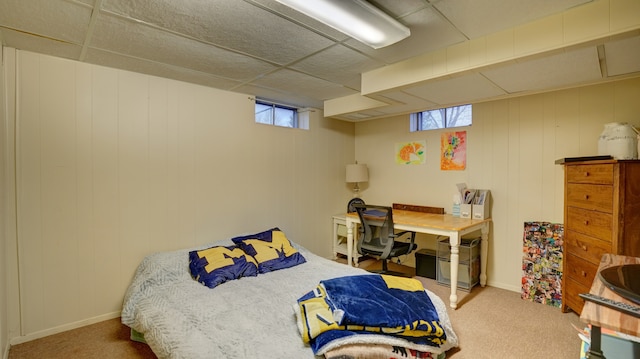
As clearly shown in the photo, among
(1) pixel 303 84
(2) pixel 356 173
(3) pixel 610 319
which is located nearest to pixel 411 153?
(2) pixel 356 173

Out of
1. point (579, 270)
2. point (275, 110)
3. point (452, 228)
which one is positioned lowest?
Result: point (579, 270)

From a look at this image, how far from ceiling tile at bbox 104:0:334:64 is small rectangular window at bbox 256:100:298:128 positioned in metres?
1.40

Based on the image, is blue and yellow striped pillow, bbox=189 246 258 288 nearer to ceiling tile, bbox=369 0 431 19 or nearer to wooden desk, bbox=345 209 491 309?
wooden desk, bbox=345 209 491 309

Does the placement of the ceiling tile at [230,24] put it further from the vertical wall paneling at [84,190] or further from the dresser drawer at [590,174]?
the dresser drawer at [590,174]

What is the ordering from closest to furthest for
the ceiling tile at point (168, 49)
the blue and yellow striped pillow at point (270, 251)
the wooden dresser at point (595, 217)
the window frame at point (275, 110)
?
the ceiling tile at point (168, 49) → the wooden dresser at point (595, 217) → the blue and yellow striped pillow at point (270, 251) → the window frame at point (275, 110)

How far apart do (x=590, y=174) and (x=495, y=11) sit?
1.58m

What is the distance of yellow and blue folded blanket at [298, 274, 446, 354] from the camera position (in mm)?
1564

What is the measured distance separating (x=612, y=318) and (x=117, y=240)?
123 inches

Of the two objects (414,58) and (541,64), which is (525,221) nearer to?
(541,64)

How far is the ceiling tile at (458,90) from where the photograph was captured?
8.07ft

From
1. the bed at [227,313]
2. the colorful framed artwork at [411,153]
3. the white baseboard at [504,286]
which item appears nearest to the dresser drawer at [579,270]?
the white baseboard at [504,286]

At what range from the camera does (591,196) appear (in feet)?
7.62

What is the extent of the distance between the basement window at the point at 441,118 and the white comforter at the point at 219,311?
221cm

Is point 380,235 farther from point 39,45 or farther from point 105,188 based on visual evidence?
point 39,45
